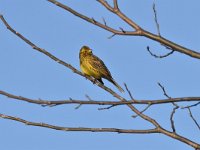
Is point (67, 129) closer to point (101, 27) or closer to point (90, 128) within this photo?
point (90, 128)

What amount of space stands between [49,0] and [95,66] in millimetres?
8394

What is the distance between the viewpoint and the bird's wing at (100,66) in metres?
11.9

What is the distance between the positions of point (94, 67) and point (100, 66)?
1.01 ft

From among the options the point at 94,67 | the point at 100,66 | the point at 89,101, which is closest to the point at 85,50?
the point at 100,66

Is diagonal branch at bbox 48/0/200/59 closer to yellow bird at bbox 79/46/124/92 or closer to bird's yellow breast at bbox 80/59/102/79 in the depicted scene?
yellow bird at bbox 79/46/124/92

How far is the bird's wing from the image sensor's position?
11891mm

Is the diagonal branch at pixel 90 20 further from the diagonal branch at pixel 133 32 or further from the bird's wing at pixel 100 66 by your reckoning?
the bird's wing at pixel 100 66

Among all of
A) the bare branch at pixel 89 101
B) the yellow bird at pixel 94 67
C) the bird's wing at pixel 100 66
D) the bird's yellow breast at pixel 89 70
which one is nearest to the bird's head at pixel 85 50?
the yellow bird at pixel 94 67

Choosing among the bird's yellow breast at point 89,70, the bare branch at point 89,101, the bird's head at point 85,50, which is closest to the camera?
the bare branch at point 89,101

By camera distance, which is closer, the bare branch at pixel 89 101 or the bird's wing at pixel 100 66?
the bare branch at pixel 89 101

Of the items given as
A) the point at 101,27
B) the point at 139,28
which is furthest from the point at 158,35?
the point at 101,27

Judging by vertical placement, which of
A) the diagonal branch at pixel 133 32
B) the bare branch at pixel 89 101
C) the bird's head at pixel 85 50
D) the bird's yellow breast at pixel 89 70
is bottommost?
the bare branch at pixel 89 101

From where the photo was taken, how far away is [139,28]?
344cm

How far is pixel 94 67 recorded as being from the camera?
11789mm
